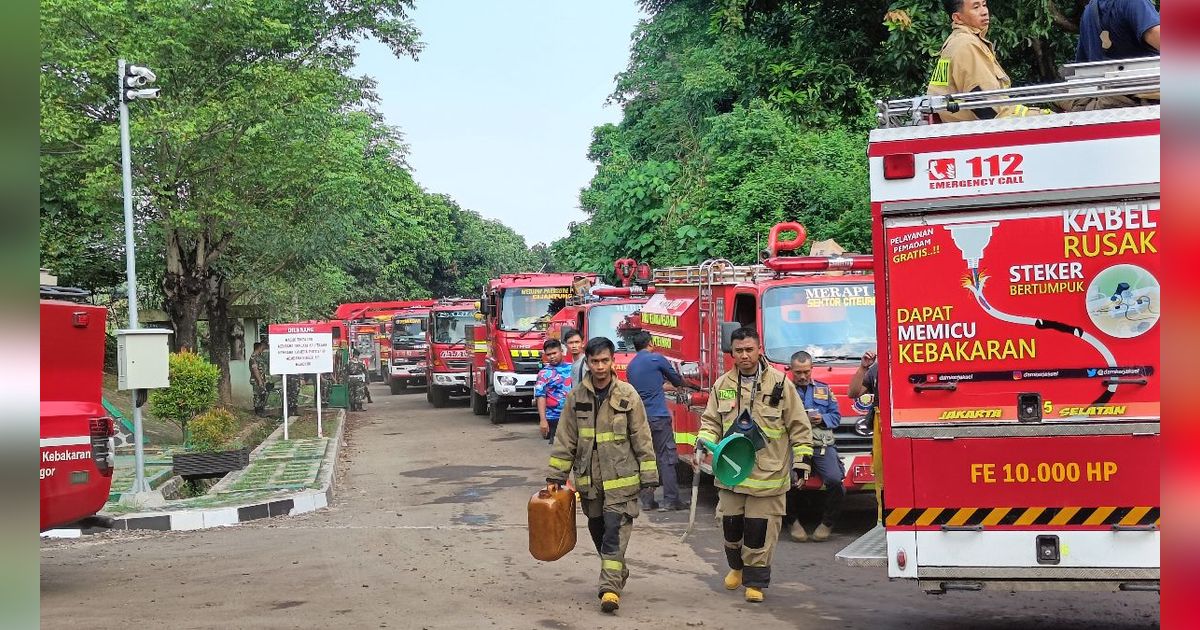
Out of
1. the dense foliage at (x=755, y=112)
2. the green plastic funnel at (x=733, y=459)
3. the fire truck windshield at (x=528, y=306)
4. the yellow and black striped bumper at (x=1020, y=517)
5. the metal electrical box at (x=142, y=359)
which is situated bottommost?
the yellow and black striped bumper at (x=1020, y=517)

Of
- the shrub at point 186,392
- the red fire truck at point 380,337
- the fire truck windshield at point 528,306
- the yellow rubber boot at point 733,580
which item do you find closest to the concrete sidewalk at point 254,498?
the shrub at point 186,392

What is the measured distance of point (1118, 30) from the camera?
296 inches

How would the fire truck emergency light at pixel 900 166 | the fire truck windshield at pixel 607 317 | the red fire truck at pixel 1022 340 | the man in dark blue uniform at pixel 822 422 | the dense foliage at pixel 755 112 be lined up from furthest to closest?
the fire truck windshield at pixel 607 317 < the dense foliage at pixel 755 112 < the man in dark blue uniform at pixel 822 422 < the fire truck emergency light at pixel 900 166 < the red fire truck at pixel 1022 340

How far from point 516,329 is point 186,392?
7.69 meters

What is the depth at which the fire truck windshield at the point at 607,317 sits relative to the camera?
21.2 m

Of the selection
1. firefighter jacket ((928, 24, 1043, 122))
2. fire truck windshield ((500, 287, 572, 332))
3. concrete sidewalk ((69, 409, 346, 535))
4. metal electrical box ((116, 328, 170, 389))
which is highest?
firefighter jacket ((928, 24, 1043, 122))

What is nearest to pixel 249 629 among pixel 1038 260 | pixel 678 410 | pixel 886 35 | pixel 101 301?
pixel 1038 260

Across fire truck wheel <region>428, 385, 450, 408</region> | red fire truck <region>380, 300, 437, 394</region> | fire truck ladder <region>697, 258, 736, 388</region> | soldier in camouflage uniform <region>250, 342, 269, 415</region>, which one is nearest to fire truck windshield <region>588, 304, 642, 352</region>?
fire truck ladder <region>697, 258, 736, 388</region>

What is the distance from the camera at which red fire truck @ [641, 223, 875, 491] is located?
1184 cm

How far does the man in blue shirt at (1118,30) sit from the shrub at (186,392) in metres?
17.9

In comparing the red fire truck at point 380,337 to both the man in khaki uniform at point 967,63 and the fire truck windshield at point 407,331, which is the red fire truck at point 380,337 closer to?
the fire truck windshield at point 407,331

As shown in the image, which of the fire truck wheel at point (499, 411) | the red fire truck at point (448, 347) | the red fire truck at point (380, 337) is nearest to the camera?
the fire truck wheel at point (499, 411)

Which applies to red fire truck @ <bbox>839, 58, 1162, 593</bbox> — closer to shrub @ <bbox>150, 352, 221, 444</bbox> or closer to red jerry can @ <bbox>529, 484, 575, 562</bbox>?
A: red jerry can @ <bbox>529, 484, 575, 562</bbox>

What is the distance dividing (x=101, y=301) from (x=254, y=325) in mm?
6897
